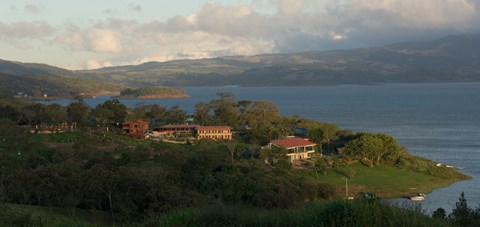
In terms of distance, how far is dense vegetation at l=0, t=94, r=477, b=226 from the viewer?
944 centimetres

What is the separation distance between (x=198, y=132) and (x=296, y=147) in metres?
10.0

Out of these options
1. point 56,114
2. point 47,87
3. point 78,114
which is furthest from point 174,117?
point 47,87

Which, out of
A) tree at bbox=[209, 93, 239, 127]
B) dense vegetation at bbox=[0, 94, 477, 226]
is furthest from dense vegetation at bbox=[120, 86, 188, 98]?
dense vegetation at bbox=[0, 94, 477, 226]

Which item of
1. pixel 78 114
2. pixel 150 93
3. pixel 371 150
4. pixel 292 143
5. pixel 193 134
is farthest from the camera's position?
pixel 150 93

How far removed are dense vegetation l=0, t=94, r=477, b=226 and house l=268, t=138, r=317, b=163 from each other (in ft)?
3.74

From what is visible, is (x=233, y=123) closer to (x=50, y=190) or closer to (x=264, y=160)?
(x=264, y=160)

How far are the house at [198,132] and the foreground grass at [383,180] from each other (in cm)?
1263

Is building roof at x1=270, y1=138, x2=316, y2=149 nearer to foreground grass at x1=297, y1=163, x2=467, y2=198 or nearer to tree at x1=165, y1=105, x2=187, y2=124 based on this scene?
foreground grass at x1=297, y1=163, x2=467, y2=198

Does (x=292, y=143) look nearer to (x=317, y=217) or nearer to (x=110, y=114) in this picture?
(x=110, y=114)

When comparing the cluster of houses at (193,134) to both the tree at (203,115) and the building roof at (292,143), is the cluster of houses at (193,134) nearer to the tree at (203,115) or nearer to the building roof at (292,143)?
the building roof at (292,143)

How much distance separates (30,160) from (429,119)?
57.9m

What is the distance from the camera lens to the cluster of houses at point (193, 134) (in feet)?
129

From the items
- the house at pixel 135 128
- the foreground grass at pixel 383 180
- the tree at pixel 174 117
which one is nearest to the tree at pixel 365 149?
the foreground grass at pixel 383 180

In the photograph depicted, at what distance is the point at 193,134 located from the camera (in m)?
47.3
